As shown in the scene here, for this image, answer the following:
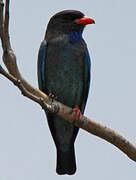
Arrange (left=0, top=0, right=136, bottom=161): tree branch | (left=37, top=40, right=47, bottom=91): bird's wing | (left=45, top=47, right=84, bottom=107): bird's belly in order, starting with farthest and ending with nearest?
1. (left=37, top=40, right=47, bottom=91): bird's wing
2. (left=45, top=47, right=84, bottom=107): bird's belly
3. (left=0, top=0, right=136, bottom=161): tree branch

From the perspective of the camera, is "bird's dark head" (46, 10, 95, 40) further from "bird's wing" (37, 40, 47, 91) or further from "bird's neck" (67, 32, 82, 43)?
"bird's wing" (37, 40, 47, 91)

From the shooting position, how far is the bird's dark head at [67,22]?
834 centimetres

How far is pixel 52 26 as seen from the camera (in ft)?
27.7

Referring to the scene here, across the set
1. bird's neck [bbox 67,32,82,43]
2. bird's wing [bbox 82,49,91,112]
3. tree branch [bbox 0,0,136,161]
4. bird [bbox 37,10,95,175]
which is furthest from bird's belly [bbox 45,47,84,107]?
tree branch [bbox 0,0,136,161]

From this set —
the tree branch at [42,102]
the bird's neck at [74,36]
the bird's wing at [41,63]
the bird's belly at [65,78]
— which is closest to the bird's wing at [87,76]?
the bird's belly at [65,78]

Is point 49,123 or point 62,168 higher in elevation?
point 49,123

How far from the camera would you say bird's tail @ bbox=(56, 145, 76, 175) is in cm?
816

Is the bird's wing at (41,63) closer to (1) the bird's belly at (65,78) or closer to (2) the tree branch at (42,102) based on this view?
(1) the bird's belly at (65,78)

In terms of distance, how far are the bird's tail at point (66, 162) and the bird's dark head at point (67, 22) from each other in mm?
2042

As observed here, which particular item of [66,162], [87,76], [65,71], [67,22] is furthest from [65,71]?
[66,162]

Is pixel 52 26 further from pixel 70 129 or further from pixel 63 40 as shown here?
pixel 70 129

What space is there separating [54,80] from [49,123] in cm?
78

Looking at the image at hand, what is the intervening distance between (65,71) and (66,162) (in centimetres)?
158

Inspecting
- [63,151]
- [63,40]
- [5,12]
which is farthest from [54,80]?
[5,12]
